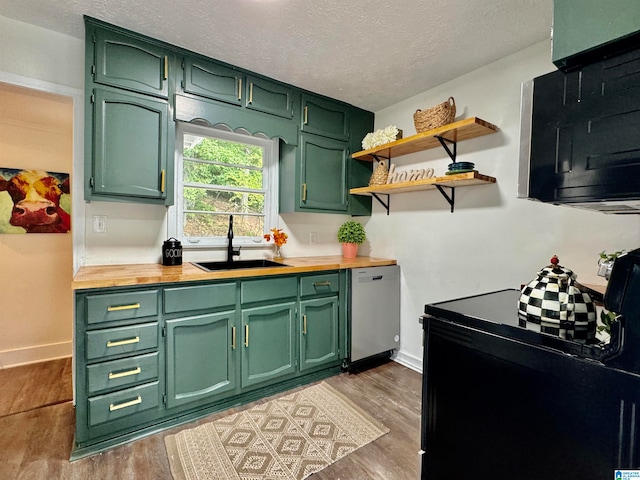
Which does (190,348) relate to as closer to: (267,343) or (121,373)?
(121,373)

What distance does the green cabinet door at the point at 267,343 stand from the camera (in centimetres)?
213

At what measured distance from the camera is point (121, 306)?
170cm

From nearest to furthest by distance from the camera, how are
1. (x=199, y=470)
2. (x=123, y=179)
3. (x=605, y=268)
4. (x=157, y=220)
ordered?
(x=605, y=268), (x=199, y=470), (x=123, y=179), (x=157, y=220)

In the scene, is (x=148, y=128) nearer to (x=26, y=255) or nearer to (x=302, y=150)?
(x=302, y=150)

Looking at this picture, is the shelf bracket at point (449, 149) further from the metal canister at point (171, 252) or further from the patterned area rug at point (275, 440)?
the metal canister at point (171, 252)

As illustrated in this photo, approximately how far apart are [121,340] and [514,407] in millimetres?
1842

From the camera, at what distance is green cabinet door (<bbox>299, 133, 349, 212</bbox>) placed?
108 inches

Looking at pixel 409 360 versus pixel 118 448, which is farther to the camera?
pixel 409 360

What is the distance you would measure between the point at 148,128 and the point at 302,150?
1183 millimetres

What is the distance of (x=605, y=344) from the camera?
0.79m

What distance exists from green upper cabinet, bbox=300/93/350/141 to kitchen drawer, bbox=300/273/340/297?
1.28 meters

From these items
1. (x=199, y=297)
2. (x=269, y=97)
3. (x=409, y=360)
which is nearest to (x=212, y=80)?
(x=269, y=97)

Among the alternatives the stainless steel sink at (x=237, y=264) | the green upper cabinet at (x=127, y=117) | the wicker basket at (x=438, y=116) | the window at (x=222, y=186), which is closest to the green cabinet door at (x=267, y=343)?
the stainless steel sink at (x=237, y=264)

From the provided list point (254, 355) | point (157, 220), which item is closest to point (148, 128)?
point (157, 220)
